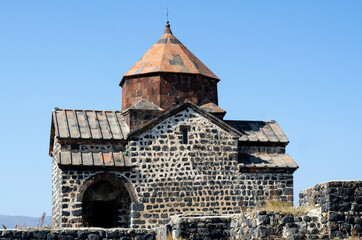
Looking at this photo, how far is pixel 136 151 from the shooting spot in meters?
20.3

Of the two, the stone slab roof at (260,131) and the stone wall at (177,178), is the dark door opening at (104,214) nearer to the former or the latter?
the stone wall at (177,178)

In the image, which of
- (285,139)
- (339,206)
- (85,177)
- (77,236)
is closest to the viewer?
(339,206)

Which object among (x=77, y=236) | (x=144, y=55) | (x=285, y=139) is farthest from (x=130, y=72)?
(x=77, y=236)

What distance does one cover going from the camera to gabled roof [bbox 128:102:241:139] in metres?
20.4

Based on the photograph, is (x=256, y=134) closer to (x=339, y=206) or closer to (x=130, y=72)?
(x=130, y=72)

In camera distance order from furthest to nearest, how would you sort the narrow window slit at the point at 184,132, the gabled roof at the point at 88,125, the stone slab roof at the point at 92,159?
1. the narrow window slit at the point at 184,132
2. the gabled roof at the point at 88,125
3. the stone slab roof at the point at 92,159

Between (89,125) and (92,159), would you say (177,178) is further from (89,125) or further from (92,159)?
(89,125)

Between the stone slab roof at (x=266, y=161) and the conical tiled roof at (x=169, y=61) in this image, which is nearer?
the stone slab roof at (x=266, y=161)

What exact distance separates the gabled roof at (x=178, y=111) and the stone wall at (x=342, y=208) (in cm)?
1047

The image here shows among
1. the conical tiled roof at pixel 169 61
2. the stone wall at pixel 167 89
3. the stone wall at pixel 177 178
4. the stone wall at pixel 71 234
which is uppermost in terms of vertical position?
the conical tiled roof at pixel 169 61

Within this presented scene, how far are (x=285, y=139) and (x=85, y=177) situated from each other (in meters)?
7.29

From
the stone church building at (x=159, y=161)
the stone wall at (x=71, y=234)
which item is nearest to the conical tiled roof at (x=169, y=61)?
the stone church building at (x=159, y=161)

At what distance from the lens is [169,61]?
2248 centimetres

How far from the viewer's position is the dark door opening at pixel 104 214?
20.3 meters
